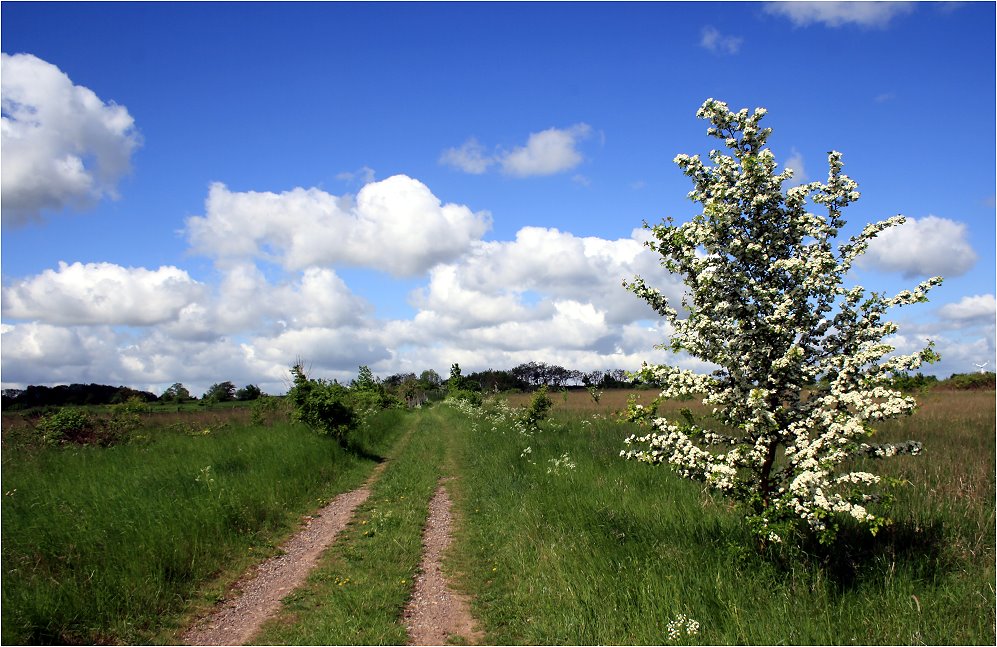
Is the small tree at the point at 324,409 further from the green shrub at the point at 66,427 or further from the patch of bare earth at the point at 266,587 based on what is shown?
the patch of bare earth at the point at 266,587

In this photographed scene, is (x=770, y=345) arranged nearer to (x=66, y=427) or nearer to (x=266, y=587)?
(x=266, y=587)

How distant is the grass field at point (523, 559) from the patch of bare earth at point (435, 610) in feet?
0.65

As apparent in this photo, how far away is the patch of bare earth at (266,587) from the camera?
23.3 feet

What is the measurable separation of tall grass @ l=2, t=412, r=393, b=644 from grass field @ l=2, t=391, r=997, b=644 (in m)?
0.04

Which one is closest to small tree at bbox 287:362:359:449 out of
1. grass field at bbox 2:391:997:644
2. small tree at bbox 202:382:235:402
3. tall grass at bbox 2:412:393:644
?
tall grass at bbox 2:412:393:644

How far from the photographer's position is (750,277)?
6.40m

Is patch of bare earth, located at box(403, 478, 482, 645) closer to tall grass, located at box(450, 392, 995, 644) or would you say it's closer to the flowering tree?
tall grass, located at box(450, 392, 995, 644)

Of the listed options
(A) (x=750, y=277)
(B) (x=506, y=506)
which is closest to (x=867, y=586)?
(A) (x=750, y=277)

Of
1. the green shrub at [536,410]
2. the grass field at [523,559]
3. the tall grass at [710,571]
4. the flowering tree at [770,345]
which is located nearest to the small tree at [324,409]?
the grass field at [523,559]

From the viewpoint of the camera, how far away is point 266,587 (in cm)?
852

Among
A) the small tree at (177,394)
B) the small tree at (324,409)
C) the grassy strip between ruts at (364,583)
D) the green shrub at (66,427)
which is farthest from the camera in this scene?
the small tree at (177,394)

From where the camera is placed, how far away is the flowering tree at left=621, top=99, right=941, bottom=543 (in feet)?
18.8

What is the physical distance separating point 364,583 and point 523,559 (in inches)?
96.9

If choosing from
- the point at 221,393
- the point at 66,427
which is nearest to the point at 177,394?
the point at 221,393
